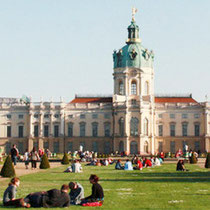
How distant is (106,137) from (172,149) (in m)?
11.7

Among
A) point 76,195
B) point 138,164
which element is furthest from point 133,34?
point 76,195

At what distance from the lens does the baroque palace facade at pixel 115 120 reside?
10156 centimetres

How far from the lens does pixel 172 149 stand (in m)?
103

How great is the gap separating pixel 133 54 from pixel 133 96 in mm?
7561

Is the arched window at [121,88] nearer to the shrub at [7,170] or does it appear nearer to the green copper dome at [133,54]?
the green copper dome at [133,54]

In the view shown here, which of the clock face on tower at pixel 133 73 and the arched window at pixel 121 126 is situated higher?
the clock face on tower at pixel 133 73

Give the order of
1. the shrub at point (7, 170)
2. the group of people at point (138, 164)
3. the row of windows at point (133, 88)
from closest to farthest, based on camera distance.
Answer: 1. the shrub at point (7, 170)
2. the group of people at point (138, 164)
3. the row of windows at point (133, 88)

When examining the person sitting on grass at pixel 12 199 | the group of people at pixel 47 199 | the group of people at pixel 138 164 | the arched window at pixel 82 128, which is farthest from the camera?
the arched window at pixel 82 128

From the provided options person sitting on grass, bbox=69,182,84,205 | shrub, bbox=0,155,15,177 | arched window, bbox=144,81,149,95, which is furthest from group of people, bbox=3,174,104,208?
arched window, bbox=144,81,149,95

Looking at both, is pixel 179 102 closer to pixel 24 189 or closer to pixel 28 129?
pixel 28 129

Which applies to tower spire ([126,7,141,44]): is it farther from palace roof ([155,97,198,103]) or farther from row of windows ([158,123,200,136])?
row of windows ([158,123,200,136])

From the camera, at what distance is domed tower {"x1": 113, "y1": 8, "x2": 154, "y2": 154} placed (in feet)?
326

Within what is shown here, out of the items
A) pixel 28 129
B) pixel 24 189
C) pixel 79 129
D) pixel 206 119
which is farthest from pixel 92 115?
pixel 24 189

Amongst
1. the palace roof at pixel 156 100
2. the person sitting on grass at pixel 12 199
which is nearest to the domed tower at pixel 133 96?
the palace roof at pixel 156 100
